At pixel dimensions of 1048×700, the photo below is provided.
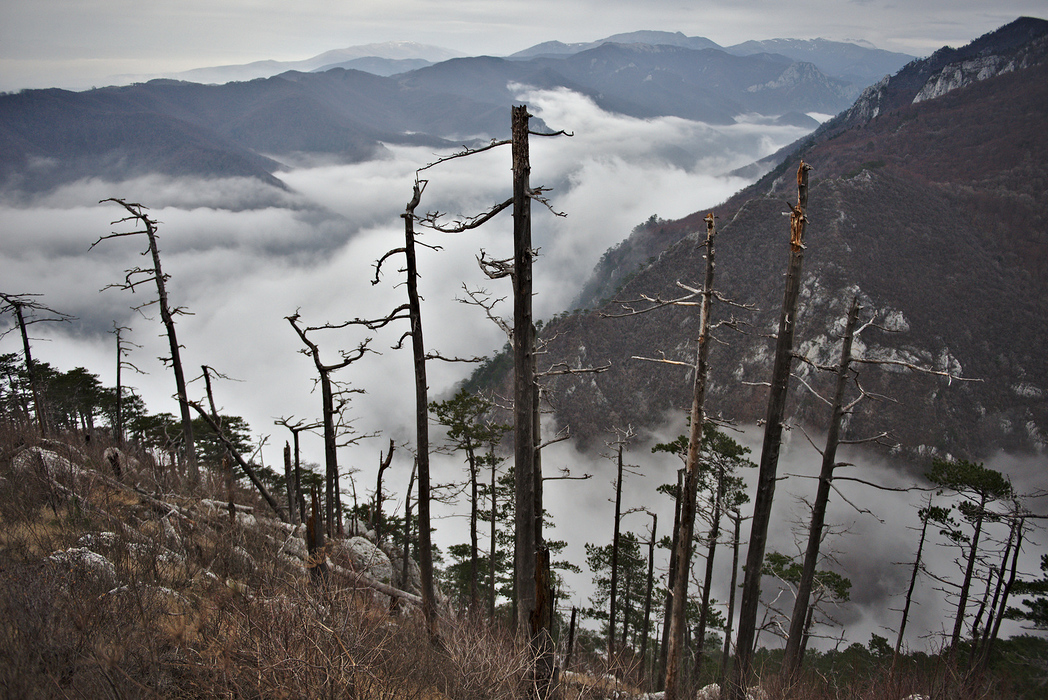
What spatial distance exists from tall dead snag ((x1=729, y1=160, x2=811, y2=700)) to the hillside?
1332 inches

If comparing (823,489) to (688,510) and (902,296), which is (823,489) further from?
(902,296)

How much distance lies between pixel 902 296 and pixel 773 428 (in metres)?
67.5

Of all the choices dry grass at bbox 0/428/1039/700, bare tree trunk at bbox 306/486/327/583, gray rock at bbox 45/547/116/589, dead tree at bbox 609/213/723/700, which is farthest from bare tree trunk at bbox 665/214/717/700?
gray rock at bbox 45/547/116/589

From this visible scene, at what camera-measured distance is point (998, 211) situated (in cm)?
7894

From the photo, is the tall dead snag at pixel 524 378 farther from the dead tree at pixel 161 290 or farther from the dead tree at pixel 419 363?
the dead tree at pixel 161 290

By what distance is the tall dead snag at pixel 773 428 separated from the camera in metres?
7.30

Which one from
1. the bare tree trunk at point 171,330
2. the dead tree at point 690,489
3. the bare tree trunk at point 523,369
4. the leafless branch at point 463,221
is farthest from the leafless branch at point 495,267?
the bare tree trunk at point 171,330

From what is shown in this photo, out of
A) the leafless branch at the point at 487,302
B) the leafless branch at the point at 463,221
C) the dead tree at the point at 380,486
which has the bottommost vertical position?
the dead tree at the point at 380,486

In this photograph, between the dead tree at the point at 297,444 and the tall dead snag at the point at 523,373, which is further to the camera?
the dead tree at the point at 297,444

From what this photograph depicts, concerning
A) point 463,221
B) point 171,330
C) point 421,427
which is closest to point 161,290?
point 171,330

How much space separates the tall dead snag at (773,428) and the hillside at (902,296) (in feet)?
111

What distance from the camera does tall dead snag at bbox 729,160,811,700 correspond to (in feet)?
23.9

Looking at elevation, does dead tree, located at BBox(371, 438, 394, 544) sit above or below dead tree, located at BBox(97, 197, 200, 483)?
below

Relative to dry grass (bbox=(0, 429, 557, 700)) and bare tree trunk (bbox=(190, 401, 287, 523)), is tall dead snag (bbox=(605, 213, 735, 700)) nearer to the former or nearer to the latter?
dry grass (bbox=(0, 429, 557, 700))
